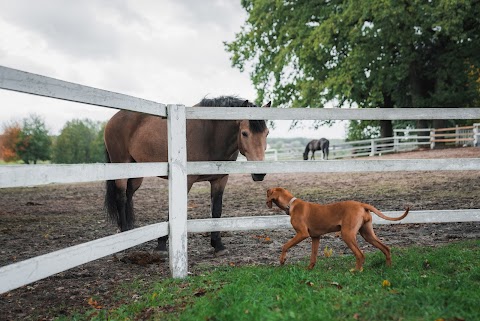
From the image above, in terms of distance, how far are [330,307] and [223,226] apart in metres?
1.81

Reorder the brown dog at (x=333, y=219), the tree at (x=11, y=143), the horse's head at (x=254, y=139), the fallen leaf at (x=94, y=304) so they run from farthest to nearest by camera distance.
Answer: the tree at (x=11, y=143), the horse's head at (x=254, y=139), the brown dog at (x=333, y=219), the fallen leaf at (x=94, y=304)

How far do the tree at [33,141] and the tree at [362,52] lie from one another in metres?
54.8

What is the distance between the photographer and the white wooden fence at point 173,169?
2.86 m

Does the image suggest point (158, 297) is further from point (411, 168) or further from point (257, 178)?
point (411, 168)

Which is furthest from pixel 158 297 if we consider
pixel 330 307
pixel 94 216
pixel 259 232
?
pixel 94 216

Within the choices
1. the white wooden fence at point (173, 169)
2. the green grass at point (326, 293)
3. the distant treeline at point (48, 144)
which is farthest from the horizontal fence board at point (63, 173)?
the distant treeline at point (48, 144)

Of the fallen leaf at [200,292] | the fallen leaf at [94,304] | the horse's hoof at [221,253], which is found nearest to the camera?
the fallen leaf at [200,292]

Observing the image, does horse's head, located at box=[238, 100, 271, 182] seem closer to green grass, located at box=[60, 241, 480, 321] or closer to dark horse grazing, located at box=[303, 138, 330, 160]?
green grass, located at box=[60, 241, 480, 321]

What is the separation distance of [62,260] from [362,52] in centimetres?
2036

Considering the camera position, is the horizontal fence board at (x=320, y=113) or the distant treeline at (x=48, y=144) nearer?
the horizontal fence board at (x=320, y=113)

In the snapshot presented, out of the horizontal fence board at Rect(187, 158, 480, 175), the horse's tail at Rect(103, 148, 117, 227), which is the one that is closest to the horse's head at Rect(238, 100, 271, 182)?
the horizontal fence board at Rect(187, 158, 480, 175)

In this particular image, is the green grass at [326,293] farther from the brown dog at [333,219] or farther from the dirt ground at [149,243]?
the dirt ground at [149,243]

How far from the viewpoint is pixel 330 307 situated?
2918 millimetres

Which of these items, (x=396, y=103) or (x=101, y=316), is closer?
(x=101, y=316)
